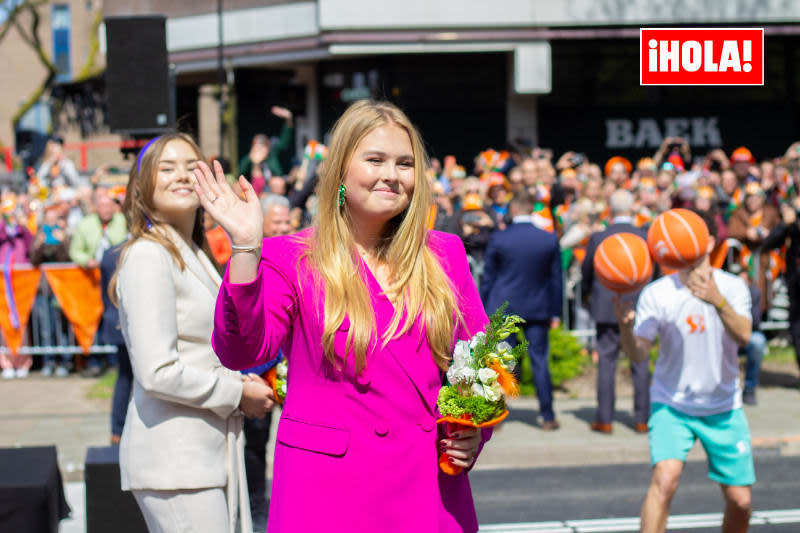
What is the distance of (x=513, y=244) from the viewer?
31.7 ft

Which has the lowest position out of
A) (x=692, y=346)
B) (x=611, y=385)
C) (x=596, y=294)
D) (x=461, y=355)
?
(x=611, y=385)

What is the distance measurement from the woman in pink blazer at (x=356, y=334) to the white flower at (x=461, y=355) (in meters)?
0.06

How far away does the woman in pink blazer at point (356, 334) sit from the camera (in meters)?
3.00

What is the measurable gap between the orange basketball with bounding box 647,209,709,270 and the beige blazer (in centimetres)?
241

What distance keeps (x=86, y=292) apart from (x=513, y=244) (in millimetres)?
5528

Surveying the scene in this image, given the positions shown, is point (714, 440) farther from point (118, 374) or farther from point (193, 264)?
point (118, 374)

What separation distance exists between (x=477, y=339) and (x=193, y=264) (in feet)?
4.69

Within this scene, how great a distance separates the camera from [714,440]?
5.44 m

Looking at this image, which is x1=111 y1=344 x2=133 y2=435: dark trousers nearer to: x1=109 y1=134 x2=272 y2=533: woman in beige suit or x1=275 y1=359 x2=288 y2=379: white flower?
x1=275 y1=359 x2=288 y2=379: white flower

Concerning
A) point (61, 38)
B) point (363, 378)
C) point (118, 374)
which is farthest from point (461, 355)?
point (61, 38)

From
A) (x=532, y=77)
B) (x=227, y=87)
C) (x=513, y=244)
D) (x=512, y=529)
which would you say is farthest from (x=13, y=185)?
(x=512, y=529)

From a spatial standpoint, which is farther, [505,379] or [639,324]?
[639,324]

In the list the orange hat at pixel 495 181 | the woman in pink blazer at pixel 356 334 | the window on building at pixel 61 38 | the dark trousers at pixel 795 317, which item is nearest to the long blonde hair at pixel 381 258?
the woman in pink blazer at pixel 356 334

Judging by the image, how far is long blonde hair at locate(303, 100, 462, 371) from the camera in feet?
10.1
